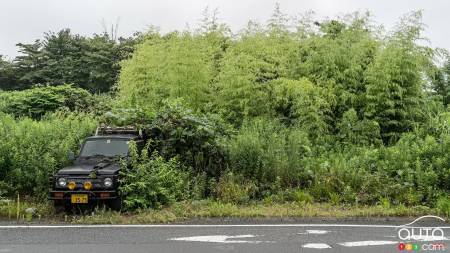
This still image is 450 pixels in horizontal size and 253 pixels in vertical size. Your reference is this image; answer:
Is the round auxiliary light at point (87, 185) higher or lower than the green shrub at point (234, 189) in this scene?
higher

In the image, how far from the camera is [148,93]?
47.4 ft

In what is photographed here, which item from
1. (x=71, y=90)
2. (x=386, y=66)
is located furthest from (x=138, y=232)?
(x=71, y=90)

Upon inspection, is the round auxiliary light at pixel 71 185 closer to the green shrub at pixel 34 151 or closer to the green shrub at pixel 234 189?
the green shrub at pixel 34 151

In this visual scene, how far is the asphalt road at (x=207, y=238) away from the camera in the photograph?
6.68 metres

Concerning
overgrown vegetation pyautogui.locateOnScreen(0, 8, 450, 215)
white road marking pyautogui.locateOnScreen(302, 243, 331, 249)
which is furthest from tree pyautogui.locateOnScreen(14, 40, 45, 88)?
white road marking pyautogui.locateOnScreen(302, 243, 331, 249)

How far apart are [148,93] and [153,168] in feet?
16.2

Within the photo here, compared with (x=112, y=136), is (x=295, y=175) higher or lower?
lower

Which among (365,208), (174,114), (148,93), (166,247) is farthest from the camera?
(148,93)

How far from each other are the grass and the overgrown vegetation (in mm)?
379

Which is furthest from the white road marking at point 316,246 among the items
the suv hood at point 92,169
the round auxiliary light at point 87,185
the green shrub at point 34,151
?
the green shrub at point 34,151

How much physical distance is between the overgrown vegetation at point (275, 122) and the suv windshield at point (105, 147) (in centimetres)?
54

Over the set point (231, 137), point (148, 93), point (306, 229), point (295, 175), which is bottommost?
point (306, 229)

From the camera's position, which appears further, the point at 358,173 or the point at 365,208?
the point at 358,173

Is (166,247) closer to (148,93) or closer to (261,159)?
(261,159)
